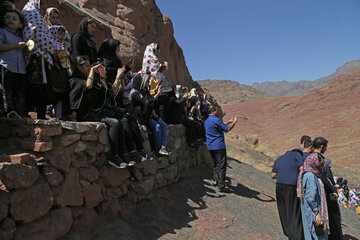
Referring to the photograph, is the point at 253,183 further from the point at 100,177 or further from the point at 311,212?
the point at 100,177

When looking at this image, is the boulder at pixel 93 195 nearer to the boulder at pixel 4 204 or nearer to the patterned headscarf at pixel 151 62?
the boulder at pixel 4 204

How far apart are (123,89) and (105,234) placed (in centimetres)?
209

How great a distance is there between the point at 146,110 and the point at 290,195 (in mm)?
2637

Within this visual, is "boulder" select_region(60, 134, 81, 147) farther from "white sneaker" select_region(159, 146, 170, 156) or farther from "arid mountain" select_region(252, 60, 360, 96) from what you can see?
"arid mountain" select_region(252, 60, 360, 96)

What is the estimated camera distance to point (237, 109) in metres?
54.0

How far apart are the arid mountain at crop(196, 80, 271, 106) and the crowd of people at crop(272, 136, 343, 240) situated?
188 ft

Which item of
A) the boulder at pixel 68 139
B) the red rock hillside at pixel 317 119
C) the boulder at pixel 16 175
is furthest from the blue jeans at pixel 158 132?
the red rock hillside at pixel 317 119

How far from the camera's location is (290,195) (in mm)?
4371

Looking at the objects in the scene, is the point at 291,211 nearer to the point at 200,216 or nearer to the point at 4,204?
the point at 200,216

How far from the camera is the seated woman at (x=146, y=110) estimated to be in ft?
15.0

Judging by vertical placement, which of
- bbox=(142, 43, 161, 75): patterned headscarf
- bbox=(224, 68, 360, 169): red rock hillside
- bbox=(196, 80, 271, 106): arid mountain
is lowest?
bbox=(224, 68, 360, 169): red rock hillside

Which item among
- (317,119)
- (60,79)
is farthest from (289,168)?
(317,119)

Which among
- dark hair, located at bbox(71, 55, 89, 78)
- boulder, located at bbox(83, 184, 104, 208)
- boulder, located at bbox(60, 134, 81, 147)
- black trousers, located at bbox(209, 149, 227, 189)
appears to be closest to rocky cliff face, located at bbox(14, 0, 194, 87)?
dark hair, located at bbox(71, 55, 89, 78)

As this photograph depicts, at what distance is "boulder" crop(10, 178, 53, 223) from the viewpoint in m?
2.40
